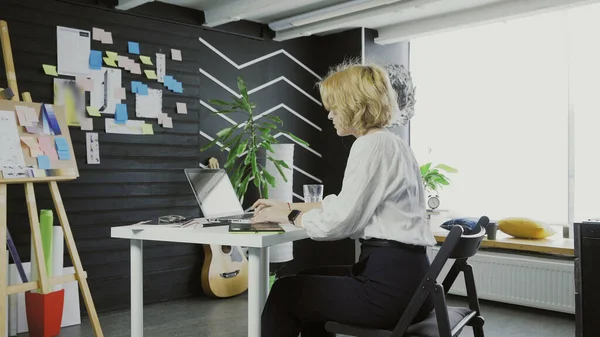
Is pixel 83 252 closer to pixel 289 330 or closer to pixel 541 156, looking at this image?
pixel 289 330

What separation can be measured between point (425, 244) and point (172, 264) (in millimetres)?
2893

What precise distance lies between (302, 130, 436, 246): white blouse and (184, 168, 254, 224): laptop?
2.81 ft

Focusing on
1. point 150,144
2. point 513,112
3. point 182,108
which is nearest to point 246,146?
point 182,108

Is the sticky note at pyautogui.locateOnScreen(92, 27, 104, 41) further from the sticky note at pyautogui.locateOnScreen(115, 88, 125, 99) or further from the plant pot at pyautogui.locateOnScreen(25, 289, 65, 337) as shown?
the plant pot at pyautogui.locateOnScreen(25, 289, 65, 337)

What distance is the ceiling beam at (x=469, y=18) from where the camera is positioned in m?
3.96

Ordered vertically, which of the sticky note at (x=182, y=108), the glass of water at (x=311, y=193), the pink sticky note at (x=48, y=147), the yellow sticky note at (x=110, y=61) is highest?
the yellow sticky note at (x=110, y=61)

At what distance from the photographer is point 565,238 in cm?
420

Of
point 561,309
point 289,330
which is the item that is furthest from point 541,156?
point 289,330

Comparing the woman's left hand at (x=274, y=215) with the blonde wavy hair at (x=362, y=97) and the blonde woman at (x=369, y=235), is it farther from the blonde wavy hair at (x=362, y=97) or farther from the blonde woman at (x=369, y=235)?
the blonde wavy hair at (x=362, y=97)

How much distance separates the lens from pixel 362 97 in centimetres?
195

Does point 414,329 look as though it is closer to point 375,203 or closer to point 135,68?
point 375,203

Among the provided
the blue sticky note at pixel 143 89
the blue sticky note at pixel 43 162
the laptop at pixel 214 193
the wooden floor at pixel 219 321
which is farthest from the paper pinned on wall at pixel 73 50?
the wooden floor at pixel 219 321

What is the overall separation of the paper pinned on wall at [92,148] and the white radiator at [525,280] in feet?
8.89

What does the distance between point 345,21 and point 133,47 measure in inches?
61.3
